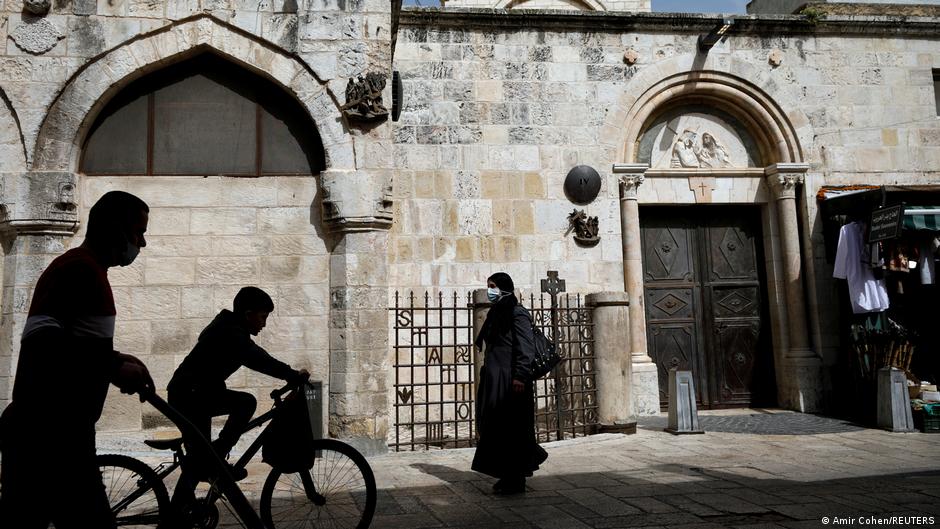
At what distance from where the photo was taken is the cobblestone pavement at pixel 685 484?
448 cm

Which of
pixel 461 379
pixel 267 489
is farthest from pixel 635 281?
pixel 267 489

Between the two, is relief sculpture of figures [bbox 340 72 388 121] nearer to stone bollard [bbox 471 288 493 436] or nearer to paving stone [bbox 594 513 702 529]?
stone bollard [bbox 471 288 493 436]

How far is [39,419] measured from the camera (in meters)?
2.73

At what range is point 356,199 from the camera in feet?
23.8

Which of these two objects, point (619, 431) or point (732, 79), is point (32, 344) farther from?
point (732, 79)

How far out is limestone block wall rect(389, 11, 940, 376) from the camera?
9891mm

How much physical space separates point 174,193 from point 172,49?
5.27ft

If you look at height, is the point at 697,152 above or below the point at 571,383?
above

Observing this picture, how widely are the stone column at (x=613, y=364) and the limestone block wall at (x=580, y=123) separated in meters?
1.92

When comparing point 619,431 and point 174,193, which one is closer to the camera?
point 174,193

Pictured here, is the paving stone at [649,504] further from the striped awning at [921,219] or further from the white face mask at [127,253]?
the striped awning at [921,219]

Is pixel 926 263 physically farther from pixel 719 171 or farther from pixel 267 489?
pixel 267 489

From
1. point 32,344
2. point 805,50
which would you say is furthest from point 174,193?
point 805,50

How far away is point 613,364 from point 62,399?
20.6ft
